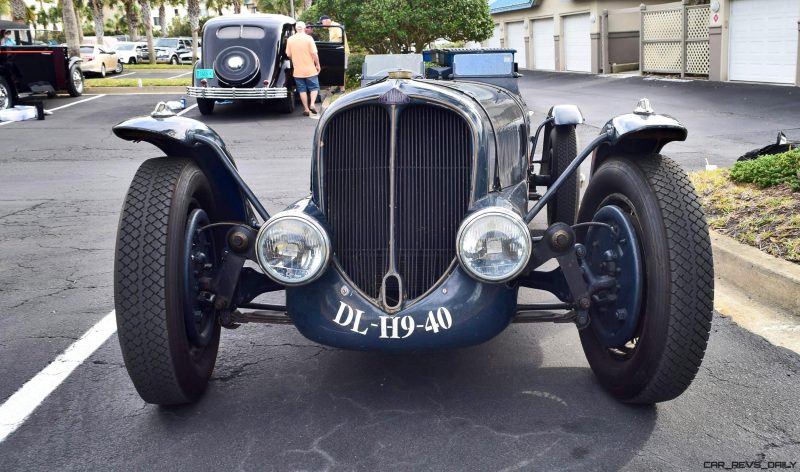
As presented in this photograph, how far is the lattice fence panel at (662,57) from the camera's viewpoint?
22672mm

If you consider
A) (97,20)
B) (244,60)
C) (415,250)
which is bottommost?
(415,250)

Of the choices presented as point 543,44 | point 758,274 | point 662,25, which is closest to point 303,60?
point 758,274

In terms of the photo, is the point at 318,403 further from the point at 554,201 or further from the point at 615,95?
the point at 615,95

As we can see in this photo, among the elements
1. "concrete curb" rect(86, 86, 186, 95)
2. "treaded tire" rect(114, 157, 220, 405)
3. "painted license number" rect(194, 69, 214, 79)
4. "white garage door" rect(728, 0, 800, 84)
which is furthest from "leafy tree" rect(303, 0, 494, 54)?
"treaded tire" rect(114, 157, 220, 405)

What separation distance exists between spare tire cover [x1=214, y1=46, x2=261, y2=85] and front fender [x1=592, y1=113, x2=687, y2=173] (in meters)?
12.2

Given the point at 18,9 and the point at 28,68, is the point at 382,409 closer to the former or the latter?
the point at 28,68

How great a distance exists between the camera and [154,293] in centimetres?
316

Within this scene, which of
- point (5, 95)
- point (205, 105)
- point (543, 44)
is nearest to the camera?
point (205, 105)

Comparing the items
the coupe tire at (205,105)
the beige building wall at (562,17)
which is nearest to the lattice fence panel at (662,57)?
the beige building wall at (562,17)

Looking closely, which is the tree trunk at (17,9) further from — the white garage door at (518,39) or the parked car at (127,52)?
the white garage door at (518,39)

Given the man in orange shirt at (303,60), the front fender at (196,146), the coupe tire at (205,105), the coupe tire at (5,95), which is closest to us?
the front fender at (196,146)

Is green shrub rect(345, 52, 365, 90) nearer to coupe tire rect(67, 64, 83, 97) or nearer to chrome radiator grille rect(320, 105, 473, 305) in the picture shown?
coupe tire rect(67, 64, 83, 97)

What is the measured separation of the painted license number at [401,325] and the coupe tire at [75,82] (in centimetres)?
1859

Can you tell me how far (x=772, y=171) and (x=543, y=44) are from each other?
27.9m
